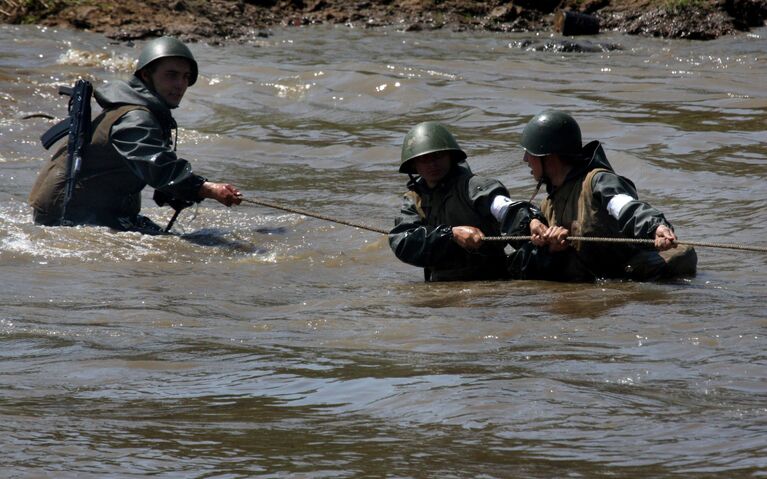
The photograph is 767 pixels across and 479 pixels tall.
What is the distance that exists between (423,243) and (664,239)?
160cm

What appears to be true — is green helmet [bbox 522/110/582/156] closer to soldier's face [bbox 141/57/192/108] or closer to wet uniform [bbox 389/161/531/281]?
wet uniform [bbox 389/161/531/281]

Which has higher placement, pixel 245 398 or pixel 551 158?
pixel 551 158

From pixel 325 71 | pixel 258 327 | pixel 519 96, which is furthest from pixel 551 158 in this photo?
pixel 325 71

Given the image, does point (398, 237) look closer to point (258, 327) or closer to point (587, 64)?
point (258, 327)

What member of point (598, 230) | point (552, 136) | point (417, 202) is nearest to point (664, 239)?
point (598, 230)

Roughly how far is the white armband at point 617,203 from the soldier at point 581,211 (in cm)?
1

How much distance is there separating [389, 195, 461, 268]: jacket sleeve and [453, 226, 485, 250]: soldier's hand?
89 millimetres

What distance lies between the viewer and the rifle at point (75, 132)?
30.3ft

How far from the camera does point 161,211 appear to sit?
37.4ft

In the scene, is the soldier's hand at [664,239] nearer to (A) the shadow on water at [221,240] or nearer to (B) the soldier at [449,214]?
(B) the soldier at [449,214]

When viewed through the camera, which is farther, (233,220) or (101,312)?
(233,220)

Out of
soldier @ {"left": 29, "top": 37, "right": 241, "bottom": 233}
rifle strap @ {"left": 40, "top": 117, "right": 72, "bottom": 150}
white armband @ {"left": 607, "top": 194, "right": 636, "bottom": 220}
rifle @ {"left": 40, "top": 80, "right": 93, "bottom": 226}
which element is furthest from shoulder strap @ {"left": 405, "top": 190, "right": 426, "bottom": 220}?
rifle strap @ {"left": 40, "top": 117, "right": 72, "bottom": 150}

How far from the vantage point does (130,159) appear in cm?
911

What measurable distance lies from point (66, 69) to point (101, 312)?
12.4m
